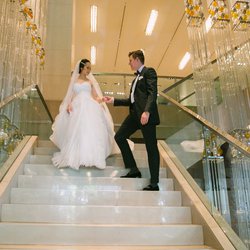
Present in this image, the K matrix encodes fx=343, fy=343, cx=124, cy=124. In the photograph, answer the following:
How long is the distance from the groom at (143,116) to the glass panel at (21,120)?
1.19 meters

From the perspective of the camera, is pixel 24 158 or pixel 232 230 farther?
pixel 24 158

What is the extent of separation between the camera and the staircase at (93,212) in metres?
2.92

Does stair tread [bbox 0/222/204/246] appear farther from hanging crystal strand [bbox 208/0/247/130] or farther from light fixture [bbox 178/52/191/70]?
light fixture [bbox 178/52/191/70]

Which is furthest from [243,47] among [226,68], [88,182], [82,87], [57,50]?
[57,50]

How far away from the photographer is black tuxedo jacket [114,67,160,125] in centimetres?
377

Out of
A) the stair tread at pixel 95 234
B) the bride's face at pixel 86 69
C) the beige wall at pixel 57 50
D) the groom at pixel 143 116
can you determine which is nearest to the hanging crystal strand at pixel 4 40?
the bride's face at pixel 86 69

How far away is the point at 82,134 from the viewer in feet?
13.9

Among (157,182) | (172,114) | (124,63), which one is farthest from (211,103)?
(124,63)

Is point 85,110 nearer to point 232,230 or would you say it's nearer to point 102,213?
point 102,213

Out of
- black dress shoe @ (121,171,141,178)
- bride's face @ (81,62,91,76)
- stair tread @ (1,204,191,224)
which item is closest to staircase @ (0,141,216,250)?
stair tread @ (1,204,191,224)

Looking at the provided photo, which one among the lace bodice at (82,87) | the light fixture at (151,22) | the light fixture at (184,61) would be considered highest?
the light fixture at (151,22)

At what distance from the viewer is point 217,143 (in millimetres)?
3357

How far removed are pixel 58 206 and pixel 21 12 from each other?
367 cm

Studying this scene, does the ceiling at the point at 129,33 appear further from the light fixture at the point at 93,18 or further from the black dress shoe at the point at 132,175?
the black dress shoe at the point at 132,175
